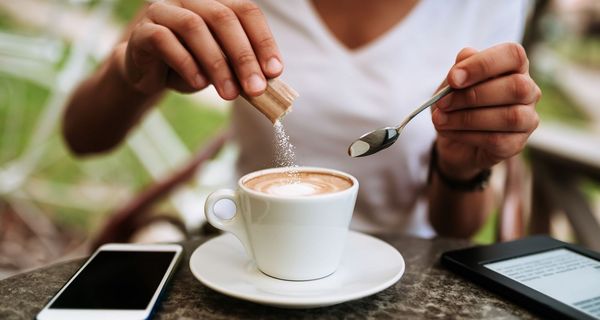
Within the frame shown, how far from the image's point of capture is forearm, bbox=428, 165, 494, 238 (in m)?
1.23

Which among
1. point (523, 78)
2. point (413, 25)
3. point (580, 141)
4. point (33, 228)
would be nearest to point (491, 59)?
point (523, 78)

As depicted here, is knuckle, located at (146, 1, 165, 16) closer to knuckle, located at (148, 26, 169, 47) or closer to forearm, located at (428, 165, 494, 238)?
knuckle, located at (148, 26, 169, 47)

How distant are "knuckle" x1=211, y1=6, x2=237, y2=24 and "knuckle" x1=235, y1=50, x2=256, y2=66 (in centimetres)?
6

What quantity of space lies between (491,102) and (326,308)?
1.34ft

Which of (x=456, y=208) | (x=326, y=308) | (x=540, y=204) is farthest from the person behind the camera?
(x=540, y=204)

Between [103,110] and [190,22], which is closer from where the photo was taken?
[190,22]

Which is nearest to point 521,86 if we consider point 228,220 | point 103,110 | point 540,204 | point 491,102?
point 491,102

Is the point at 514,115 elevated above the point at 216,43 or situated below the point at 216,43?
below

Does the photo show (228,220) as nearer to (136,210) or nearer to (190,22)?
(190,22)

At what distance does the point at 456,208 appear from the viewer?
127 centimetres

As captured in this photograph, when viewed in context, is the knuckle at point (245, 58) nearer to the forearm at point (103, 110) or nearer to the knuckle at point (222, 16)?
the knuckle at point (222, 16)

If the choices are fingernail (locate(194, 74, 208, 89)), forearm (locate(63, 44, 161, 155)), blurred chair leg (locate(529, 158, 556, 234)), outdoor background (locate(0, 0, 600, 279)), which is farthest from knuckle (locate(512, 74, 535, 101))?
blurred chair leg (locate(529, 158, 556, 234))

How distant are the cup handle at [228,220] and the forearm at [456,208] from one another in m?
0.59

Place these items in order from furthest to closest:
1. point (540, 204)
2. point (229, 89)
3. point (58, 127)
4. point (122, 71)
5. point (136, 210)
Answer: point (58, 127) → point (540, 204) → point (136, 210) → point (122, 71) → point (229, 89)
